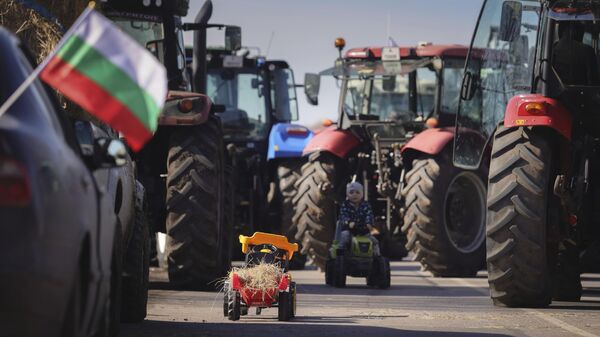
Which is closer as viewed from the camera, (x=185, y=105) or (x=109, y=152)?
(x=109, y=152)

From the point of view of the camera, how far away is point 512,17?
14445 mm

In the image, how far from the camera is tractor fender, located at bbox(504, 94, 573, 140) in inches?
516

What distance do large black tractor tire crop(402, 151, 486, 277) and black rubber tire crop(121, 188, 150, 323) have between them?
9.87 metres

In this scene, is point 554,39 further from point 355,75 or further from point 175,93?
point 355,75

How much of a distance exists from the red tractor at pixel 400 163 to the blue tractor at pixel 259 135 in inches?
16.5

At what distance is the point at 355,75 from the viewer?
23.7m

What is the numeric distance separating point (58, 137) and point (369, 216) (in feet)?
38.9

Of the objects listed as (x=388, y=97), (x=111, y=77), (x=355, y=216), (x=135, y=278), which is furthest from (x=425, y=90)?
(x=111, y=77)

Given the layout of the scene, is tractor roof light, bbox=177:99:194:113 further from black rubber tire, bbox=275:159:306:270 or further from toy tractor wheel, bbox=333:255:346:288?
black rubber tire, bbox=275:159:306:270

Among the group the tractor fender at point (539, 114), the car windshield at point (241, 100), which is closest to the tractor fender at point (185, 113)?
the tractor fender at point (539, 114)

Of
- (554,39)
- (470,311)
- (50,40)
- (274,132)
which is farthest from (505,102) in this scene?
(274,132)

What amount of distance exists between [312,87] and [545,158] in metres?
9.29

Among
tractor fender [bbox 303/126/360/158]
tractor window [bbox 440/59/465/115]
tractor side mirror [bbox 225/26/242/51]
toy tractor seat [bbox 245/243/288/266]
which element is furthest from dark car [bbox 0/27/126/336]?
tractor window [bbox 440/59/465/115]

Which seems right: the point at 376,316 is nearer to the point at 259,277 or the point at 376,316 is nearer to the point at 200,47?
the point at 259,277
